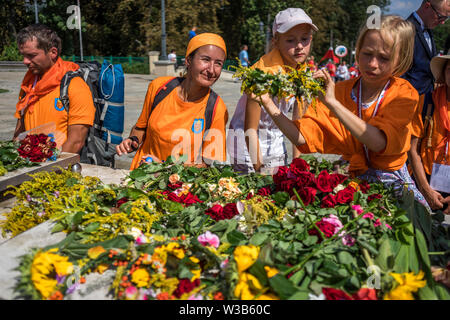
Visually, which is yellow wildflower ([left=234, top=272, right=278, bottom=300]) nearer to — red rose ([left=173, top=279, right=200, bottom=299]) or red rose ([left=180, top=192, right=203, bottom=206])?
red rose ([left=173, top=279, right=200, bottom=299])

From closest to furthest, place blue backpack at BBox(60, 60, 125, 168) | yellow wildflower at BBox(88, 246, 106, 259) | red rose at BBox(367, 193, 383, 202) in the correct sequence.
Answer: yellow wildflower at BBox(88, 246, 106, 259) → red rose at BBox(367, 193, 383, 202) → blue backpack at BBox(60, 60, 125, 168)

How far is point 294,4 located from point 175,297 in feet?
117

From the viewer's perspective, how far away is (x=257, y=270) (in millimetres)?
1303

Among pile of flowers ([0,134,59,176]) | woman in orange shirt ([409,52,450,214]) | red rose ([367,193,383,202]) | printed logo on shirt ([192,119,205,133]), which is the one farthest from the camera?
printed logo on shirt ([192,119,205,133])

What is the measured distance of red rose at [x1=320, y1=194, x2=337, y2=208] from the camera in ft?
5.83

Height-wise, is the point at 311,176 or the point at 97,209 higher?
the point at 311,176

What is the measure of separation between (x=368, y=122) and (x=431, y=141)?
890mm

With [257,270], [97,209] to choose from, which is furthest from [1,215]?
[257,270]

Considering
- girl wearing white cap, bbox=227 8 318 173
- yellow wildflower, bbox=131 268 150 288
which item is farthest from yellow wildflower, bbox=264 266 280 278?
girl wearing white cap, bbox=227 8 318 173

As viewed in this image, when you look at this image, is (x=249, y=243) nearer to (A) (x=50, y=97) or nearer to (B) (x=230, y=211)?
(B) (x=230, y=211)

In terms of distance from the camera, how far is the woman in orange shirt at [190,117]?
2744 mm

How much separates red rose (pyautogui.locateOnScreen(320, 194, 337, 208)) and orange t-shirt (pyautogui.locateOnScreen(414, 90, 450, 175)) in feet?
3.91

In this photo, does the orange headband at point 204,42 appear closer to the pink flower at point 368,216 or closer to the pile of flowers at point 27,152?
the pile of flowers at point 27,152

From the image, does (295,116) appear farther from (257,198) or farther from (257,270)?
(257,270)
